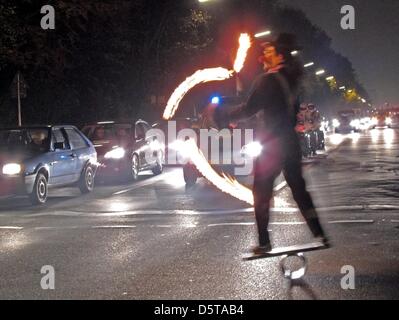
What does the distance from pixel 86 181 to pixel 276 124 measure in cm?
1112

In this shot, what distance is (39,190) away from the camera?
1504cm

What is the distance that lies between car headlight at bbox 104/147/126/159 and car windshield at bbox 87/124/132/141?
0.76m

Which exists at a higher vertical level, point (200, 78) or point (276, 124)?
point (200, 78)

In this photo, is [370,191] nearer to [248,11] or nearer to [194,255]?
[194,255]

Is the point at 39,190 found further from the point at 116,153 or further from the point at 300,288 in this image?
the point at 300,288

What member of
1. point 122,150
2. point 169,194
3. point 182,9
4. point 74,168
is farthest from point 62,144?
point 182,9

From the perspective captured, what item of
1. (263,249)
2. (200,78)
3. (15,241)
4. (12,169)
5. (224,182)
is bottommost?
(15,241)

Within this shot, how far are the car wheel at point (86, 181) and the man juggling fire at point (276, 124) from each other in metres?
10.8

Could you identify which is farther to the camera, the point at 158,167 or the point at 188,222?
the point at 158,167

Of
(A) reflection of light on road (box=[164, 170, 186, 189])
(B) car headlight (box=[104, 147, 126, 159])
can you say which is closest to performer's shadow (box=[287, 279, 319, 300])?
(A) reflection of light on road (box=[164, 170, 186, 189])

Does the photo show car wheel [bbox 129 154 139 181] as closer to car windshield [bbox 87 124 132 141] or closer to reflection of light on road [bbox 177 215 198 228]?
car windshield [bbox 87 124 132 141]

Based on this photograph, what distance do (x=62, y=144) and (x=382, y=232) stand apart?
8.37 metres

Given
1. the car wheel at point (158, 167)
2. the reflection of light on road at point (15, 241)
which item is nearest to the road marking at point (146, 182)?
the car wheel at point (158, 167)

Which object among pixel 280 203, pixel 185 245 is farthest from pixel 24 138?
pixel 185 245
